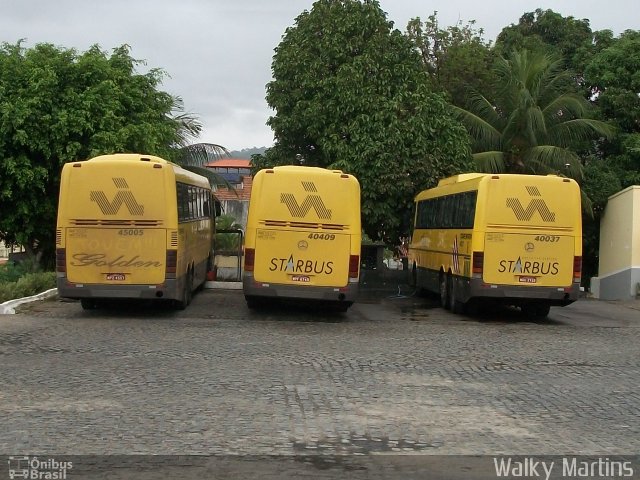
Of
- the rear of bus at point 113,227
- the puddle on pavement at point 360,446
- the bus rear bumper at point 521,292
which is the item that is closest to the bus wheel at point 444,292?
the bus rear bumper at point 521,292

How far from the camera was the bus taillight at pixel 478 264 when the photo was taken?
16.2m

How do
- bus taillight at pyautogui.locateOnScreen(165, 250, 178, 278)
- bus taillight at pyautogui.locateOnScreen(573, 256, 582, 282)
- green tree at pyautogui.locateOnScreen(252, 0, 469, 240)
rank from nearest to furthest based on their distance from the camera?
bus taillight at pyautogui.locateOnScreen(165, 250, 178, 278) < bus taillight at pyautogui.locateOnScreen(573, 256, 582, 282) < green tree at pyautogui.locateOnScreen(252, 0, 469, 240)

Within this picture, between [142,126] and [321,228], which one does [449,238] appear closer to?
[321,228]

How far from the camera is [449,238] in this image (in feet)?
61.3

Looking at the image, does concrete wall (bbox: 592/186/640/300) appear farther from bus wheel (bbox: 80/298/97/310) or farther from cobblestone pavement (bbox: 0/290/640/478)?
bus wheel (bbox: 80/298/97/310)

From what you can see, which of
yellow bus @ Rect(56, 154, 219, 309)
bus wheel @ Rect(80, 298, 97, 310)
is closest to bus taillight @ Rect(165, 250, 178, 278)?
yellow bus @ Rect(56, 154, 219, 309)

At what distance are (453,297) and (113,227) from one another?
7.64 meters

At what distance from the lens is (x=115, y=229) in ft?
48.9

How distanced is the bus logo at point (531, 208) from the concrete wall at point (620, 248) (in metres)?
9.64

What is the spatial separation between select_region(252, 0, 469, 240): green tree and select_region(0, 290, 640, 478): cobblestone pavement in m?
8.73

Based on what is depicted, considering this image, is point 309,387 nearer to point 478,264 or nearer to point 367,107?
point 478,264

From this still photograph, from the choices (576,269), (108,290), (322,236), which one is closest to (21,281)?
(108,290)

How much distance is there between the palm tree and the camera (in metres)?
27.0

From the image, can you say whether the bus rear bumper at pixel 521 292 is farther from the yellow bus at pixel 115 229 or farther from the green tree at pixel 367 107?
the green tree at pixel 367 107
